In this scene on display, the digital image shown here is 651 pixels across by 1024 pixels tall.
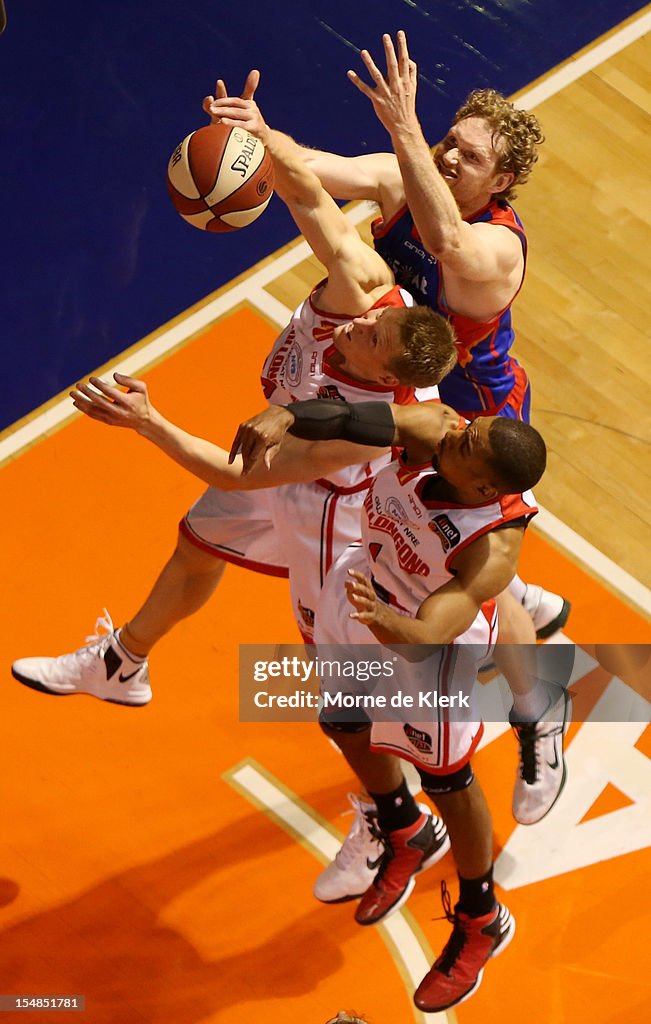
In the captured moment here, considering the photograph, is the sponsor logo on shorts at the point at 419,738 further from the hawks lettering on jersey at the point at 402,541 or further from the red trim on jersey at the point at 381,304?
the red trim on jersey at the point at 381,304

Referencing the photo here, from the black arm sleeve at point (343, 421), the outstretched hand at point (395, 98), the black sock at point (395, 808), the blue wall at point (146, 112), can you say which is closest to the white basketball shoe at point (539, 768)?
the black sock at point (395, 808)

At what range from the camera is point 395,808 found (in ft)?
19.9

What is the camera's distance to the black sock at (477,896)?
19.1 ft

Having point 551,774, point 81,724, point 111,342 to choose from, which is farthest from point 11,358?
point 551,774

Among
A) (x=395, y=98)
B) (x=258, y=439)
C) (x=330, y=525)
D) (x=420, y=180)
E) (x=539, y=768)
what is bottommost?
(x=539, y=768)

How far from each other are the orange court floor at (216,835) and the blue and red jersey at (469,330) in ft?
4.48

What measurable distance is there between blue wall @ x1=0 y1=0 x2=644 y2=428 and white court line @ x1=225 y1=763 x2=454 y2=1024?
244 cm

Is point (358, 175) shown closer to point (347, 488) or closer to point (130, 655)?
point (347, 488)

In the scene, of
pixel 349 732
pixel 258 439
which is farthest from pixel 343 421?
pixel 349 732

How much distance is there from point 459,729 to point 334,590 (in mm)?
700

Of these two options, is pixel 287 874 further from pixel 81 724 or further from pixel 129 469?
pixel 129 469

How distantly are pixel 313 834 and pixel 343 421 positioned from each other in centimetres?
230

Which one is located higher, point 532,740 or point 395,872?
point 532,740

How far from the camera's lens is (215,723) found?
696cm
